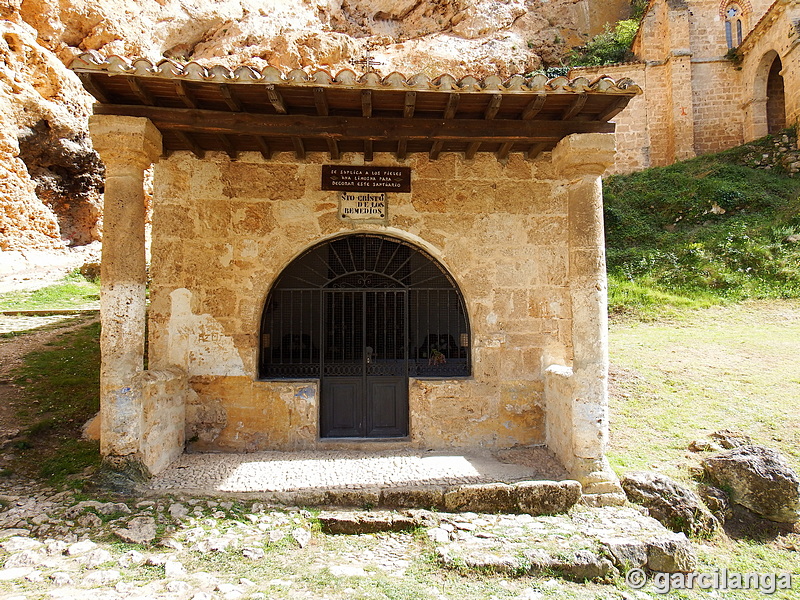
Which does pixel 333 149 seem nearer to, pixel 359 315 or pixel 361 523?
pixel 359 315

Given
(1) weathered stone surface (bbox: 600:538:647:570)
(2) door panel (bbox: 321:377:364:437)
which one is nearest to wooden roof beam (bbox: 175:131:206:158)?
(2) door panel (bbox: 321:377:364:437)

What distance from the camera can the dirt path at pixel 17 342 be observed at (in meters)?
5.14

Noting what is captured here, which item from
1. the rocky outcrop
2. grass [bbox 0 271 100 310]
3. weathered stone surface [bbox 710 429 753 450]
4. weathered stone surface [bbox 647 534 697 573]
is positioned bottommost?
weathered stone surface [bbox 647 534 697 573]

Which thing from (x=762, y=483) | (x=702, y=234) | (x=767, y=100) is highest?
(x=767, y=100)

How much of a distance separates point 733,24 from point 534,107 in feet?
74.3

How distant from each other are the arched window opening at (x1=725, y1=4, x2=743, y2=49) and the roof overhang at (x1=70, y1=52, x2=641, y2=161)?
21584 mm

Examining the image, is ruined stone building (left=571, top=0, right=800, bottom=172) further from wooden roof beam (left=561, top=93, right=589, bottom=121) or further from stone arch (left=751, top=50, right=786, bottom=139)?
wooden roof beam (left=561, top=93, right=589, bottom=121)

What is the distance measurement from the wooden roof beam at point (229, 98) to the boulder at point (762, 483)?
540cm

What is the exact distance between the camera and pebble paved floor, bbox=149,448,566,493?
Answer: 4.15 metres

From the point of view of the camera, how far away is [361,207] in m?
5.13

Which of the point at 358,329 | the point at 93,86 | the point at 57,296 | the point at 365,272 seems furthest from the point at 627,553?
the point at 57,296

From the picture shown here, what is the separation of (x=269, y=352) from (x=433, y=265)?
6.86 ft

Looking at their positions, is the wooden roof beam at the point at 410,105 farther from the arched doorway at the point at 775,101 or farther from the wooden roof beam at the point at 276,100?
the arched doorway at the point at 775,101

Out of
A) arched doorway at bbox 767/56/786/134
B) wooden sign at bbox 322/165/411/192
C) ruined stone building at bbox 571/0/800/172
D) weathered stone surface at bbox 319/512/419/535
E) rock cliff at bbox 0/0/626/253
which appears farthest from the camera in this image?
ruined stone building at bbox 571/0/800/172
